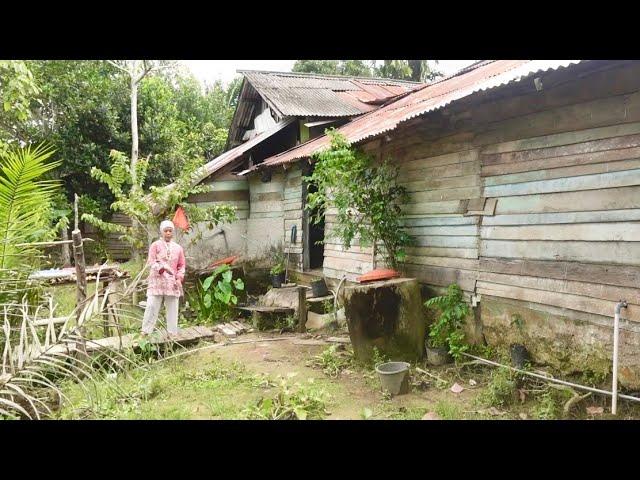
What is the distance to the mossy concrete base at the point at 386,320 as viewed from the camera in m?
6.04

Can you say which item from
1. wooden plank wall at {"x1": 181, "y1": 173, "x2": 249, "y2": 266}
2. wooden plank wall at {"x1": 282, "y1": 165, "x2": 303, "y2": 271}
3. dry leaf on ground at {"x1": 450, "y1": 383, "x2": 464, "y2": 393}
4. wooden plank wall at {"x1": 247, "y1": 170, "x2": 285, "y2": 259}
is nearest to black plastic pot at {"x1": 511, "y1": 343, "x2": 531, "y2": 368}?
dry leaf on ground at {"x1": 450, "y1": 383, "x2": 464, "y2": 393}

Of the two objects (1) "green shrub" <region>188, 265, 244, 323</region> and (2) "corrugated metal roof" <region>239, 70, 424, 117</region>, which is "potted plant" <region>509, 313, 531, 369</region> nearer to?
(1) "green shrub" <region>188, 265, 244, 323</region>

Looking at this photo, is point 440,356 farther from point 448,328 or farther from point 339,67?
point 339,67

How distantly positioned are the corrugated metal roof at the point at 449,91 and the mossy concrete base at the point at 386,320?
2109 millimetres

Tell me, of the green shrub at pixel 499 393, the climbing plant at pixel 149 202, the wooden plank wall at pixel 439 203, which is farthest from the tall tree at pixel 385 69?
the green shrub at pixel 499 393

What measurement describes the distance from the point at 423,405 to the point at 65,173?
1533 centimetres

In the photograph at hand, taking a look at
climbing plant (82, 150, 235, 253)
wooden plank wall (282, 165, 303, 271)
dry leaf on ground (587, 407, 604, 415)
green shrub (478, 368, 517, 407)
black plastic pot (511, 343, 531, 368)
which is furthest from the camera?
wooden plank wall (282, 165, 303, 271)

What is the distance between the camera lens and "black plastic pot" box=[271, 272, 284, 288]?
10.6 metres

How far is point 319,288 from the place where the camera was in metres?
9.02

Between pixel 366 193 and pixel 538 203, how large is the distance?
253 centimetres

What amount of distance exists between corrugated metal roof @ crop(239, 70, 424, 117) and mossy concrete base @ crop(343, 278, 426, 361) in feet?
18.8

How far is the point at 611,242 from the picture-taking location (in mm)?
4379

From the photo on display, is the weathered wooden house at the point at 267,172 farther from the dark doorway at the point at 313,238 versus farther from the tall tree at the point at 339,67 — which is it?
the tall tree at the point at 339,67

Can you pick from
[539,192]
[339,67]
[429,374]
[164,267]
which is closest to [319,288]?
[164,267]
